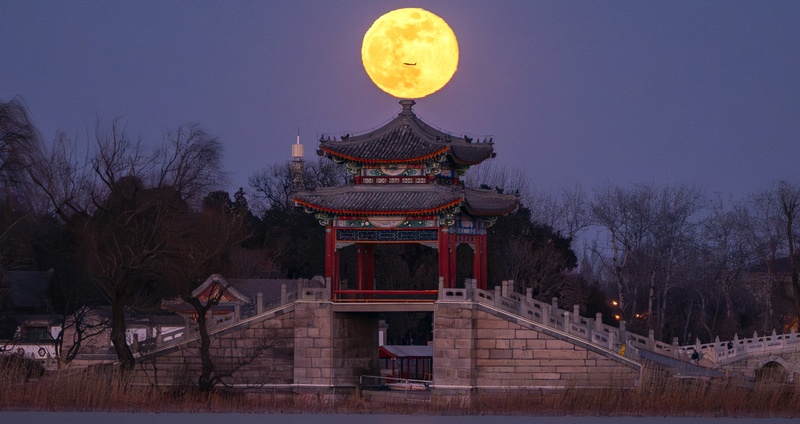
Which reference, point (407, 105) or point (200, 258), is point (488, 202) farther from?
point (200, 258)

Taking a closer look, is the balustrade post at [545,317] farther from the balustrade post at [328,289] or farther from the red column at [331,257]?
the red column at [331,257]

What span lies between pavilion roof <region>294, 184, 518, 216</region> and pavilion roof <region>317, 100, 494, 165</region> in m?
1.00

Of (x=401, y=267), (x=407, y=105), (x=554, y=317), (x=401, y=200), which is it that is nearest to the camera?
(x=554, y=317)

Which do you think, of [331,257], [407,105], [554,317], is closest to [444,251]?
[331,257]

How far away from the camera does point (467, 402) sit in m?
39.4

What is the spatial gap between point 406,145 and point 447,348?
735cm

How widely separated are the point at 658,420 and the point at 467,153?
18.0 m

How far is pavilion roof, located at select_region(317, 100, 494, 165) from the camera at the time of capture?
161 feet

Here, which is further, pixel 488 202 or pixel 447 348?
pixel 488 202

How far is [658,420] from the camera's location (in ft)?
113

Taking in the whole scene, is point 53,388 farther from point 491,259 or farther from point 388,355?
point 491,259

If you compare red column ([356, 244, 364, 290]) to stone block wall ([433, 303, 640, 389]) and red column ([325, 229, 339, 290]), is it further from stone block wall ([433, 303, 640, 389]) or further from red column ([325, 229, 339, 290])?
stone block wall ([433, 303, 640, 389])

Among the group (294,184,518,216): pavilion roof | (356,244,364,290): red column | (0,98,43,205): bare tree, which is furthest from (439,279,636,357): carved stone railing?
(0,98,43,205): bare tree

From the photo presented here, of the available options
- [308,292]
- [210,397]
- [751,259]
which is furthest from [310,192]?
[751,259]
